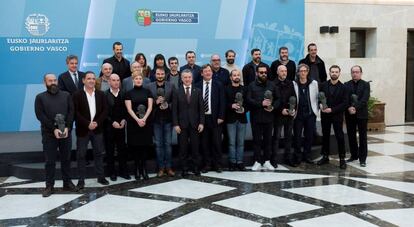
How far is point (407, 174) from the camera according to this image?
20.2 feet

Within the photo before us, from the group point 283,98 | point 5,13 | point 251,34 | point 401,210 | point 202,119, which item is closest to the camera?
point 401,210

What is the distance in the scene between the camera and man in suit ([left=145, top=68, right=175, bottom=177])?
588cm

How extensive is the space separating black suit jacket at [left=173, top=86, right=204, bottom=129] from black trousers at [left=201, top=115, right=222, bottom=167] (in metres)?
0.21

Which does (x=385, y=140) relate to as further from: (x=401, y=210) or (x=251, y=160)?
(x=401, y=210)

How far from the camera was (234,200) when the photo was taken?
4918 millimetres

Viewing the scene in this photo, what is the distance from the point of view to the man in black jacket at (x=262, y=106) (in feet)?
20.3

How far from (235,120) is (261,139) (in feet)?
1.60

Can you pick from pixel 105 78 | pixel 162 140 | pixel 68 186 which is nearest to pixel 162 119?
pixel 162 140

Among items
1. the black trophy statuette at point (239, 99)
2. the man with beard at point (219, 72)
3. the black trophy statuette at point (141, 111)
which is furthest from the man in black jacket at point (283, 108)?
the black trophy statuette at point (141, 111)

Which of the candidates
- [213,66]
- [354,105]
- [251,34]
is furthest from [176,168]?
[251,34]

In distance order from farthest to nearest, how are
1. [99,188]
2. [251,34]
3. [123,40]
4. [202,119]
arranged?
[251,34], [123,40], [202,119], [99,188]

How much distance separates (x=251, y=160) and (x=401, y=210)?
2546mm

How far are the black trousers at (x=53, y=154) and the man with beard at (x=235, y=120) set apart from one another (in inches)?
85.2

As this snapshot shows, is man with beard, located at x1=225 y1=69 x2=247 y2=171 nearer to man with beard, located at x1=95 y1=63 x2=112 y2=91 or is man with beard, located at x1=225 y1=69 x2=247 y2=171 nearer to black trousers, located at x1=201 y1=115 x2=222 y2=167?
black trousers, located at x1=201 y1=115 x2=222 y2=167
